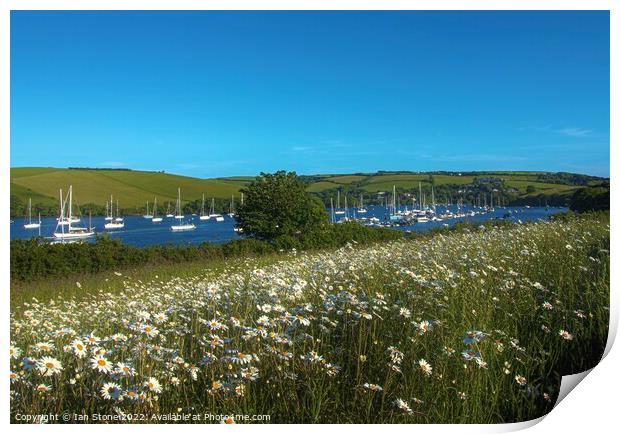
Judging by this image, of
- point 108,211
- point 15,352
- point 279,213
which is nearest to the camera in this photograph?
point 15,352

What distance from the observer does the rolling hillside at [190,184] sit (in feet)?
14.5

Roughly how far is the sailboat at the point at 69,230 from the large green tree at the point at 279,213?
307 centimetres

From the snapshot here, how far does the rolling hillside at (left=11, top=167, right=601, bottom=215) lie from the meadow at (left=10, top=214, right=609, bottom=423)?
3.10 ft

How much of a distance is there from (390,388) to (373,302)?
24.3 inches

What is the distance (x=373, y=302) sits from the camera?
379cm

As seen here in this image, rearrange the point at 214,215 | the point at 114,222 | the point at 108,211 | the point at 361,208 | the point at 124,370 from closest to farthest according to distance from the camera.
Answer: the point at 124,370 → the point at 108,211 → the point at 114,222 → the point at 361,208 → the point at 214,215

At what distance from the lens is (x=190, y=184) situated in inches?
209

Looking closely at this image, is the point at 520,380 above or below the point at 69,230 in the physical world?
below

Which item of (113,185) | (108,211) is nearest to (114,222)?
(108,211)

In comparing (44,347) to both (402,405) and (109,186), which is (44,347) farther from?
(402,405)

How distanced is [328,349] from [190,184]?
8.01ft
